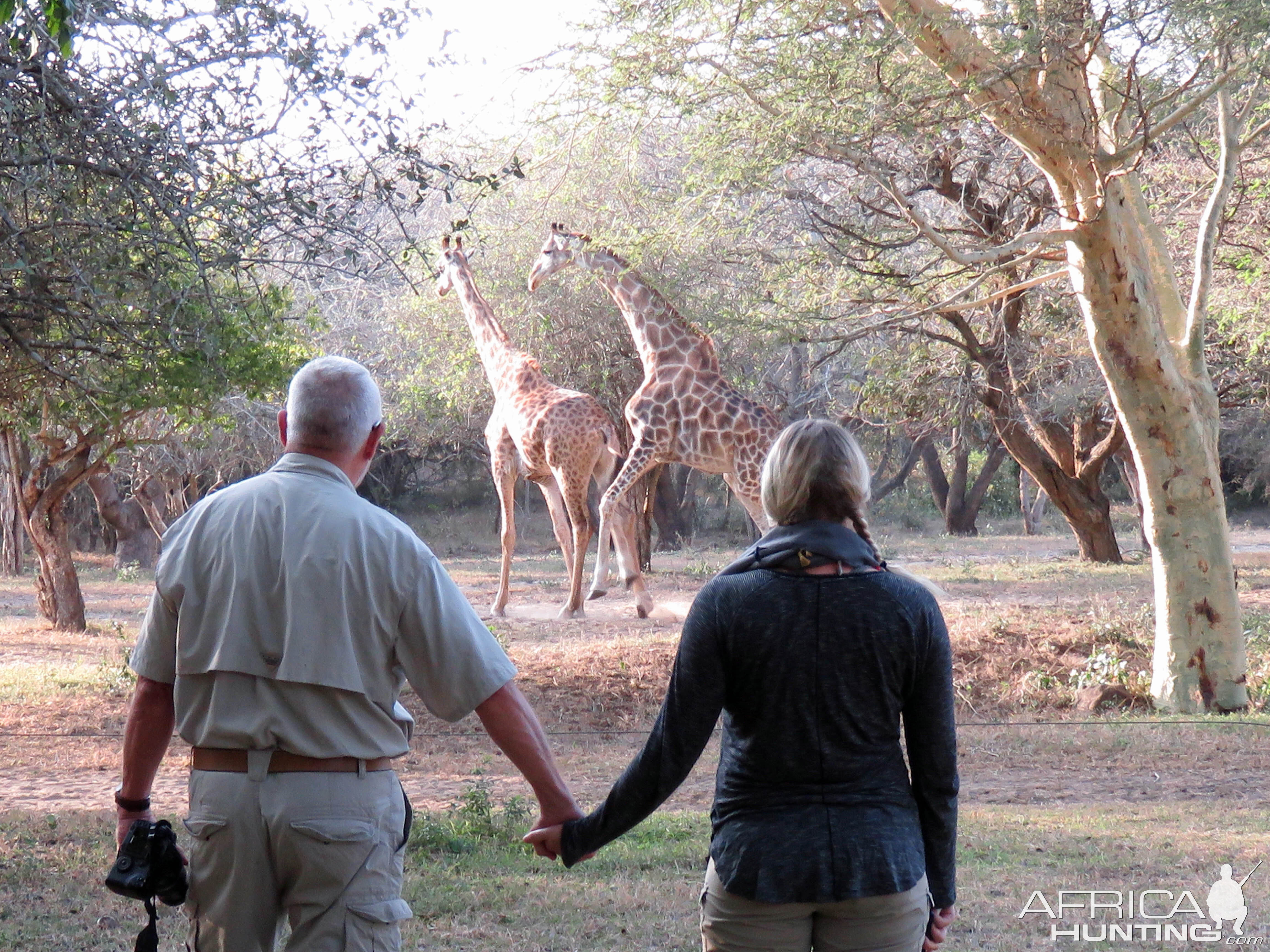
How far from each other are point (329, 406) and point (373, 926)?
1.06 meters

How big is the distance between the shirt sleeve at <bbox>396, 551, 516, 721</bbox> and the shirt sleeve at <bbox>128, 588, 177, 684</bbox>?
1.56 feet

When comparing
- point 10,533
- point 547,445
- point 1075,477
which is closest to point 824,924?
point 547,445

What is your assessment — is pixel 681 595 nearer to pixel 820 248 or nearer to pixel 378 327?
pixel 820 248

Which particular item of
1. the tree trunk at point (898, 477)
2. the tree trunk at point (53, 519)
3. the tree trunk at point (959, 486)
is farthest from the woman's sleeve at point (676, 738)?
the tree trunk at point (898, 477)

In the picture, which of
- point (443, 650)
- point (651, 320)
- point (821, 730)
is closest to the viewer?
point (821, 730)

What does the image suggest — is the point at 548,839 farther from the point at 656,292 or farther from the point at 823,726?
the point at 656,292

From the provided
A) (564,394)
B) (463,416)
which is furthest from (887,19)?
(463,416)

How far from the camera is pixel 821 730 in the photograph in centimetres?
229

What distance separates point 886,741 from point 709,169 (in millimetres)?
7550

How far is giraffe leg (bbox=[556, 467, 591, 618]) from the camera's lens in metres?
12.0

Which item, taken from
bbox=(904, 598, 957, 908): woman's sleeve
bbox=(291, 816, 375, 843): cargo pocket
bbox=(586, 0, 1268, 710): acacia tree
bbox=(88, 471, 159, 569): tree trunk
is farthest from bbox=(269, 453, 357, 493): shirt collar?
bbox=(88, 471, 159, 569): tree trunk

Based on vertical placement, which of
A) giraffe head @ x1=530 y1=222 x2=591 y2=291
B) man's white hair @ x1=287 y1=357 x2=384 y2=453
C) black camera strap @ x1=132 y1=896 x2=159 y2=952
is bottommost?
black camera strap @ x1=132 y1=896 x2=159 y2=952

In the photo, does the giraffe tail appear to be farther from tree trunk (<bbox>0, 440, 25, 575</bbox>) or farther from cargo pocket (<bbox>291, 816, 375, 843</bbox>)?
cargo pocket (<bbox>291, 816, 375, 843</bbox>)

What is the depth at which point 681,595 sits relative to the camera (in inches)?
561
